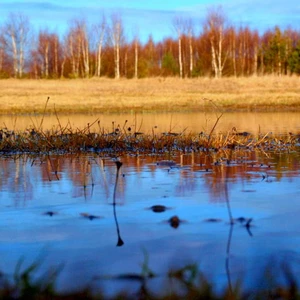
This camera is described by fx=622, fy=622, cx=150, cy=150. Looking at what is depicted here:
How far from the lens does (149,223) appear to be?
4637mm

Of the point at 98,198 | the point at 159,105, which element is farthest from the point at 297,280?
the point at 159,105

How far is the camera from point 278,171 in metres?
7.37

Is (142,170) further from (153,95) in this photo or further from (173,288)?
(153,95)

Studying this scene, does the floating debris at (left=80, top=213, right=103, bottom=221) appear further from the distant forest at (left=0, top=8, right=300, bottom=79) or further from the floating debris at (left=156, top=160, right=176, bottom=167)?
the distant forest at (left=0, top=8, right=300, bottom=79)

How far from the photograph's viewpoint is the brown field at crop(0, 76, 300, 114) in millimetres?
27406

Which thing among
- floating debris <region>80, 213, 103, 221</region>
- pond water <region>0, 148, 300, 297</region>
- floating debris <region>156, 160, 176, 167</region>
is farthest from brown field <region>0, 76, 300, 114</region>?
floating debris <region>80, 213, 103, 221</region>

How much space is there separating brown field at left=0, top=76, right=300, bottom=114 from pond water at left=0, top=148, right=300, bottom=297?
15.3 meters

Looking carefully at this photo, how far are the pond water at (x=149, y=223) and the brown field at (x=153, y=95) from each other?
15272 millimetres

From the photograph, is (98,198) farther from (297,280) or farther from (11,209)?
(297,280)

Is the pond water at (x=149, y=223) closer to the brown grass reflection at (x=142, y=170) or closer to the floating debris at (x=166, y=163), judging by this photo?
the brown grass reflection at (x=142, y=170)

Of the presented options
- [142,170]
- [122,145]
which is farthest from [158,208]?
[122,145]

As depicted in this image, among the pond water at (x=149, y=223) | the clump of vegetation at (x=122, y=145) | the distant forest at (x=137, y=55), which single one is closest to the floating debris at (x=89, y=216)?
the pond water at (x=149, y=223)

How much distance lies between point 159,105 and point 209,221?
78.8 feet

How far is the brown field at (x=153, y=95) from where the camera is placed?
27406mm
